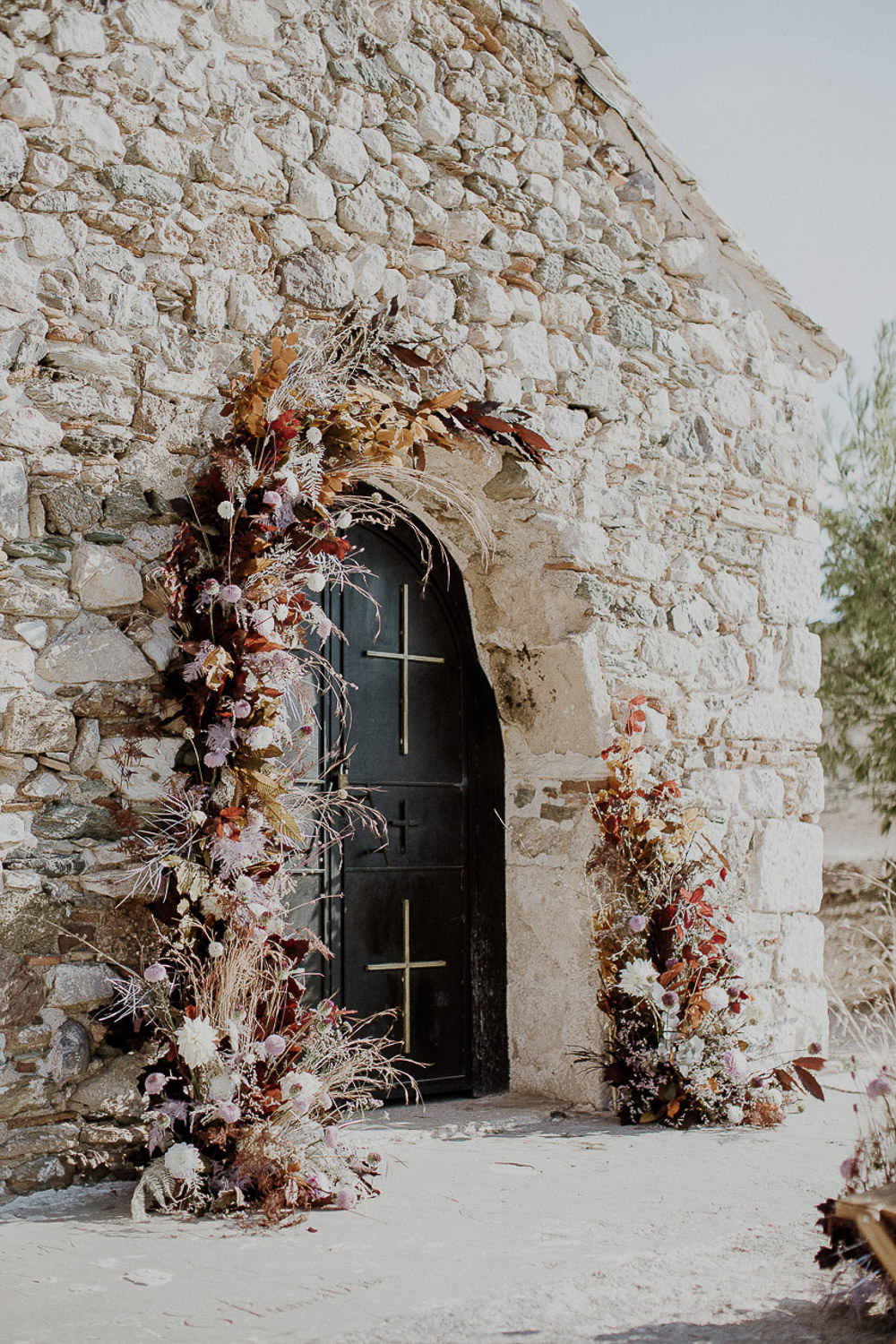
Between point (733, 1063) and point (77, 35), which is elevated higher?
point (77, 35)

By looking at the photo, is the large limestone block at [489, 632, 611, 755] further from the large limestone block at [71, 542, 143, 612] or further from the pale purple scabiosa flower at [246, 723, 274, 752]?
the large limestone block at [71, 542, 143, 612]

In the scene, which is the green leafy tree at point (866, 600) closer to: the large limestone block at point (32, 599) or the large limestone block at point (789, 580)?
the large limestone block at point (789, 580)

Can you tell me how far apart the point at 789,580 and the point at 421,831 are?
203 cm

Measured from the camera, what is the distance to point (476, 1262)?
263 centimetres

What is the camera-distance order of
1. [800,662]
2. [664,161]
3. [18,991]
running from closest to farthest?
1. [18,991]
2. [664,161]
3. [800,662]

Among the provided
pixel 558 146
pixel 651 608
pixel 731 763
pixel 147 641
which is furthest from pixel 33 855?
pixel 558 146

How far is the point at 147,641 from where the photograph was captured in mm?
3471

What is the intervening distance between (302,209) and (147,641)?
155 cm

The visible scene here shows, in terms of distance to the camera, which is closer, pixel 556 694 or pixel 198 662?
pixel 198 662

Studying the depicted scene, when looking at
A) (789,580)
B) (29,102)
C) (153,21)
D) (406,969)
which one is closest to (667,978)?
(406,969)

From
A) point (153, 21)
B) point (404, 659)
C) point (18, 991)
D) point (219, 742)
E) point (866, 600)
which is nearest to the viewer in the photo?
point (18, 991)

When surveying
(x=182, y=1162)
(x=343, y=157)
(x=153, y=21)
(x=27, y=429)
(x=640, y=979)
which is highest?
(x=153, y=21)

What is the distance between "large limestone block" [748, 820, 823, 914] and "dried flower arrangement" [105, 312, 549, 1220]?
2.03 meters

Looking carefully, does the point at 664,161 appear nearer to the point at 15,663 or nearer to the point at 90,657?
the point at 90,657
